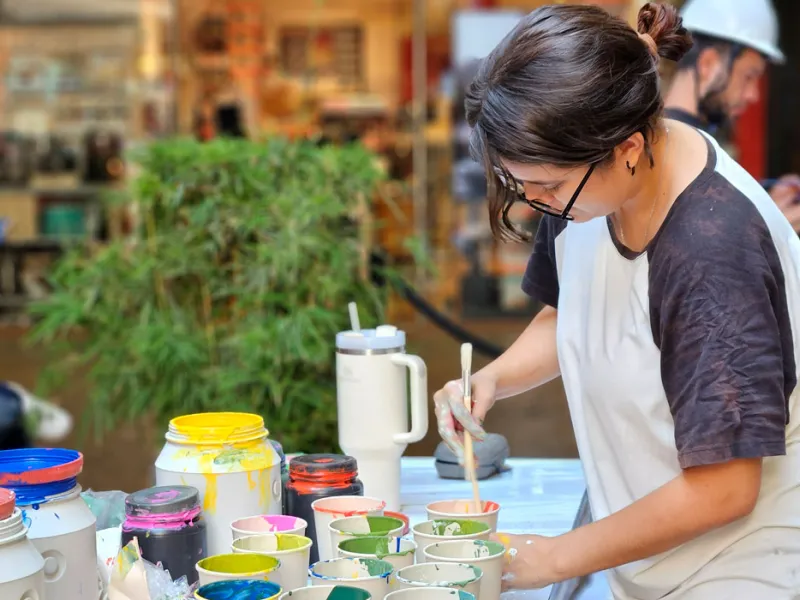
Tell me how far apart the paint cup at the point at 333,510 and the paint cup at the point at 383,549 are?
0.39 ft

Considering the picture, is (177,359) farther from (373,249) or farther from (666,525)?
(666,525)

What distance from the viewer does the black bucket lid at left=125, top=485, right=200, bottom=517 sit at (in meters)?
1.30

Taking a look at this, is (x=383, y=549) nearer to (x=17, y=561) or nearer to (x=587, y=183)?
(x=17, y=561)

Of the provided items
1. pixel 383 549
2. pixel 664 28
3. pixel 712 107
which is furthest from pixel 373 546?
pixel 712 107

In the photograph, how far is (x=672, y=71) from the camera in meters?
2.95

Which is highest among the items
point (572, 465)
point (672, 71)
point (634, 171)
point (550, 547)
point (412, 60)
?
point (412, 60)

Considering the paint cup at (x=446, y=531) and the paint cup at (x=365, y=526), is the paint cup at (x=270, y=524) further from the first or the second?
the paint cup at (x=446, y=531)

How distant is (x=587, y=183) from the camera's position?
4.39 ft

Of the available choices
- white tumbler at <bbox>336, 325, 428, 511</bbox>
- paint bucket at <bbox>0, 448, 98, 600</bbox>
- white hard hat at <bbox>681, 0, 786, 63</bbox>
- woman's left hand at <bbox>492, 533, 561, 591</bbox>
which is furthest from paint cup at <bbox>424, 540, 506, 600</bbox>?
white hard hat at <bbox>681, 0, 786, 63</bbox>

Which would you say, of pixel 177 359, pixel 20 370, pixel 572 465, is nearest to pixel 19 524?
pixel 572 465

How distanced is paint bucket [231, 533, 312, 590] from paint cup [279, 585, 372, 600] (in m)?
0.09

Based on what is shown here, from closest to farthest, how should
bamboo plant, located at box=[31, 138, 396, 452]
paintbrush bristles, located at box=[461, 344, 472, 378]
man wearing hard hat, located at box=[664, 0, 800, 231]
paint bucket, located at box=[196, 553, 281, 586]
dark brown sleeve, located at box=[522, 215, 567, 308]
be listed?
paint bucket, located at box=[196, 553, 281, 586], paintbrush bristles, located at box=[461, 344, 472, 378], dark brown sleeve, located at box=[522, 215, 567, 308], man wearing hard hat, located at box=[664, 0, 800, 231], bamboo plant, located at box=[31, 138, 396, 452]

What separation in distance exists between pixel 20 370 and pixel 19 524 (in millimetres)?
6583

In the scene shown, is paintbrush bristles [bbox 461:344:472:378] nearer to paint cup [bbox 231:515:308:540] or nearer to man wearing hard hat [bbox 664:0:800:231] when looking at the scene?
paint cup [bbox 231:515:308:540]
